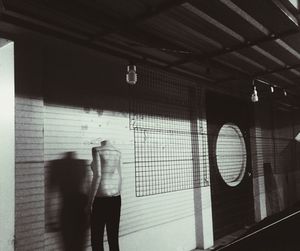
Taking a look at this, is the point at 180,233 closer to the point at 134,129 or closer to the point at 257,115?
the point at 134,129

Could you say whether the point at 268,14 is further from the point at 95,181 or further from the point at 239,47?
the point at 95,181

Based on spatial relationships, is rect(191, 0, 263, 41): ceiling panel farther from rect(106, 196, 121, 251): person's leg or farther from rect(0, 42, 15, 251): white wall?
rect(106, 196, 121, 251): person's leg

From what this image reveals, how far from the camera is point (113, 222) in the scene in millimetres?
3779

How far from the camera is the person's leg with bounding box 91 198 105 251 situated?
3660 mm

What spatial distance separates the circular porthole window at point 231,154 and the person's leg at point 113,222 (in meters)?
3.19

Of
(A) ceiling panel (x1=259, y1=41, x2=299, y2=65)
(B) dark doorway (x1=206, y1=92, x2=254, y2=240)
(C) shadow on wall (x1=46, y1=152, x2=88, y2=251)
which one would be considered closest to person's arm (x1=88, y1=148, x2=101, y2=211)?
(C) shadow on wall (x1=46, y1=152, x2=88, y2=251)

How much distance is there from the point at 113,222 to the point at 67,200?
580 mm

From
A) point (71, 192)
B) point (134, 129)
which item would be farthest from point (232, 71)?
point (71, 192)

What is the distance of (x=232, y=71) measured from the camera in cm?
465

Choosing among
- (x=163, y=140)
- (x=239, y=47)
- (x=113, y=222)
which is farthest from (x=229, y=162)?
(x=113, y=222)

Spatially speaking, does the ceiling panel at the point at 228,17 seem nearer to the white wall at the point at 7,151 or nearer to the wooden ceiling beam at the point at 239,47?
the wooden ceiling beam at the point at 239,47

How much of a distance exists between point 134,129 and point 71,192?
133cm

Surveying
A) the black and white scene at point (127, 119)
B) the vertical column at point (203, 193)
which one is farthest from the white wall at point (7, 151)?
the vertical column at point (203, 193)

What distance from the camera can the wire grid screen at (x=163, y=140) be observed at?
4816 mm
